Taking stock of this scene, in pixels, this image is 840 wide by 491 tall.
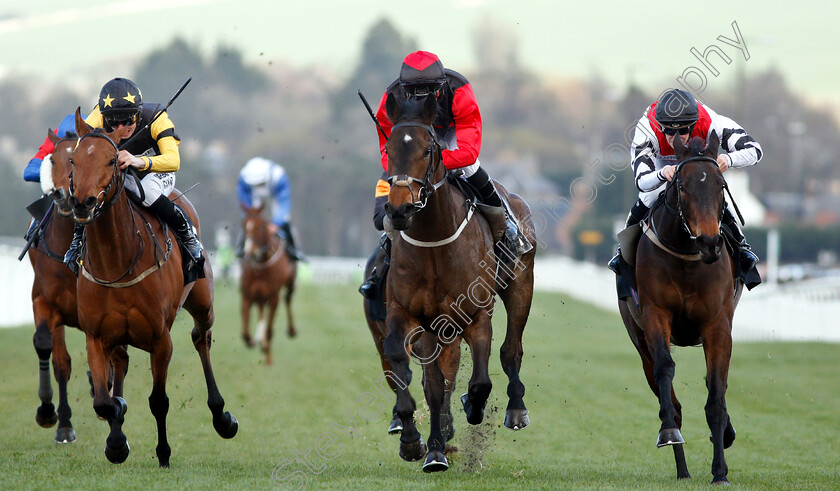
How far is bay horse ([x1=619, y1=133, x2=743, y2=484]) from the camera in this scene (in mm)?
6059

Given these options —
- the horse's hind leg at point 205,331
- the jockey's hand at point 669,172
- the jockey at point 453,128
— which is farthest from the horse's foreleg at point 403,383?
the horse's hind leg at point 205,331

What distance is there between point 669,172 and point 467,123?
122 centimetres

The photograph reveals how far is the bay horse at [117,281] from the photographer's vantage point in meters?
5.82

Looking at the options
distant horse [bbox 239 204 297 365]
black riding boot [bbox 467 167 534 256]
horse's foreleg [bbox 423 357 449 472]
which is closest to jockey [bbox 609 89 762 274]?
black riding boot [bbox 467 167 534 256]

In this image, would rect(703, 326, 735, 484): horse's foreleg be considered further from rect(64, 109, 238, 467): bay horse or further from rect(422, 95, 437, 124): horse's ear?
rect(64, 109, 238, 467): bay horse

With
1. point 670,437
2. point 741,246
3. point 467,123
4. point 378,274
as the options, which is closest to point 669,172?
point 741,246

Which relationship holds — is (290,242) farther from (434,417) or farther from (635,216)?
(434,417)

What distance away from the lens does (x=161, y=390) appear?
265 inches

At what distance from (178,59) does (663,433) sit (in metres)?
42.3

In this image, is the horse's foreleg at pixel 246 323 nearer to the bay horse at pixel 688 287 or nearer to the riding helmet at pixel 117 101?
the riding helmet at pixel 117 101

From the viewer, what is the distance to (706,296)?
6.37m

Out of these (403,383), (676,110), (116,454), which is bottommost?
(116,454)

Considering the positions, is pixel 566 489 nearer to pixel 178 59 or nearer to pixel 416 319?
pixel 416 319

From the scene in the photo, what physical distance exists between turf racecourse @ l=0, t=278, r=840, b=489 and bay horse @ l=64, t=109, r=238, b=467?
44cm
